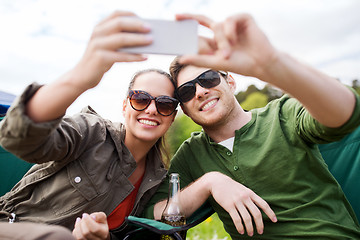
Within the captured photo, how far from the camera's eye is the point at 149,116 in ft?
7.61

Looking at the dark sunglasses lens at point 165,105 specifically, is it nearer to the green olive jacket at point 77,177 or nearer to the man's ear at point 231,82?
the green olive jacket at point 77,177

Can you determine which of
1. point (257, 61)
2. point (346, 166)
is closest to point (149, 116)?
point (257, 61)

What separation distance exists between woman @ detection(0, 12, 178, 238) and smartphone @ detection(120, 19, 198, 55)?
0.11ft

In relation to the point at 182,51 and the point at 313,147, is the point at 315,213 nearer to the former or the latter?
the point at 313,147

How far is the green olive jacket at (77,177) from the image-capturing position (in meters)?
1.96

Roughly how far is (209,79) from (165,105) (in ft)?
1.26

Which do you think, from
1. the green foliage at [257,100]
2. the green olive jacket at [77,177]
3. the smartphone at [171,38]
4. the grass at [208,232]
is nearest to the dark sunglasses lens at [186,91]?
the green olive jacket at [77,177]

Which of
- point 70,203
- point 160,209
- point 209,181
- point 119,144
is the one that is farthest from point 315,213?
point 70,203

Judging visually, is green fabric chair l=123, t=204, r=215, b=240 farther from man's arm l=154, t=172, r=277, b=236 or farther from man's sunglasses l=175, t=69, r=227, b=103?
man's sunglasses l=175, t=69, r=227, b=103

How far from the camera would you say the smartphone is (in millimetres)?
1272

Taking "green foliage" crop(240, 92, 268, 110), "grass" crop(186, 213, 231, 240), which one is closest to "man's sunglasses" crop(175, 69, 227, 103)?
"grass" crop(186, 213, 231, 240)

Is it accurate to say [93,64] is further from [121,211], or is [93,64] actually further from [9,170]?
[9,170]

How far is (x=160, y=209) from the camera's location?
2348 millimetres

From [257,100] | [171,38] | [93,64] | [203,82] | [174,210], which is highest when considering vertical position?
[171,38]
